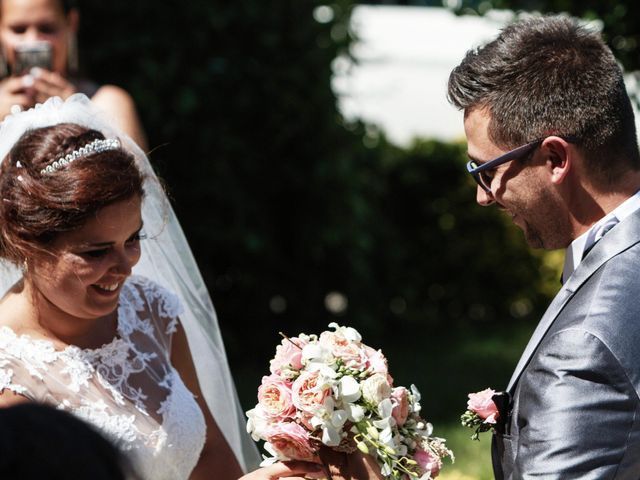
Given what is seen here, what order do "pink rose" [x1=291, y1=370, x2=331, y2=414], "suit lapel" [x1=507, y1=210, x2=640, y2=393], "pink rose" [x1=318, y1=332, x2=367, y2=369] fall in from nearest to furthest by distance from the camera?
"suit lapel" [x1=507, y1=210, x2=640, y2=393], "pink rose" [x1=291, y1=370, x2=331, y2=414], "pink rose" [x1=318, y1=332, x2=367, y2=369]

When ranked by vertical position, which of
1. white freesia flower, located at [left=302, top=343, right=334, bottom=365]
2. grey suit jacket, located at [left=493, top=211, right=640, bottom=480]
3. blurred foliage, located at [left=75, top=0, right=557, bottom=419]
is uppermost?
grey suit jacket, located at [left=493, top=211, right=640, bottom=480]

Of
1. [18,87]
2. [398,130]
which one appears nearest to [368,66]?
[398,130]

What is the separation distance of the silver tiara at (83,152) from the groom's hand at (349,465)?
118 cm

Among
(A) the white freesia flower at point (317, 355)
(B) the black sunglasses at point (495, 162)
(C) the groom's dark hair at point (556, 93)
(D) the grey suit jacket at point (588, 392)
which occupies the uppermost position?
(C) the groom's dark hair at point (556, 93)

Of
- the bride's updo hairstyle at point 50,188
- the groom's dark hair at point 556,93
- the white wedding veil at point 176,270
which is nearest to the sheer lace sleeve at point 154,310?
the white wedding veil at point 176,270

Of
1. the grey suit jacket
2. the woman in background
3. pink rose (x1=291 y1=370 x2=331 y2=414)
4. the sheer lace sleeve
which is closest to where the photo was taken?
the grey suit jacket

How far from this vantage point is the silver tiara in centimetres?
301

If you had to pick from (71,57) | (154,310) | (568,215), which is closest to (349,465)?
(568,215)

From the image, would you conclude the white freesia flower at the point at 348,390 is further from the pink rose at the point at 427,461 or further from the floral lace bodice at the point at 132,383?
the floral lace bodice at the point at 132,383

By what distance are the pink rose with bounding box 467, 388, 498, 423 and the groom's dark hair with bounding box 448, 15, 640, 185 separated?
592mm

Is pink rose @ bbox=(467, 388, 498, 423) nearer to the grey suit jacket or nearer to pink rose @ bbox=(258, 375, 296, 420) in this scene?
the grey suit jacket

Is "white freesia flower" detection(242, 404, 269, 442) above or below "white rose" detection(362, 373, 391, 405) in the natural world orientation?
below

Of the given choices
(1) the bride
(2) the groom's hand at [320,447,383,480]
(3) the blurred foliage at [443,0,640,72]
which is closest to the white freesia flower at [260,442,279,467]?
(2) the groom's hand at [320,447,383,480]

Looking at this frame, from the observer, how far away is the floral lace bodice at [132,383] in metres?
2.99
